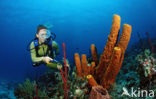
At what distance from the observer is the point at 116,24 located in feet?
10.8

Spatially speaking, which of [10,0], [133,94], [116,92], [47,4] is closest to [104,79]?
[116,92]

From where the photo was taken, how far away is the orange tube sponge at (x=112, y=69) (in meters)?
3.08

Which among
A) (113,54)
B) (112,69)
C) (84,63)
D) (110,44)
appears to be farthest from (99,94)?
(84,63)

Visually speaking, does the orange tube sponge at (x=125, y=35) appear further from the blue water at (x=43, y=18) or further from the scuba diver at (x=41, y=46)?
the blue water at (x=43, y=18)

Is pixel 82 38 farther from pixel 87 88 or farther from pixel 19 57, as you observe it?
pixel 87 88

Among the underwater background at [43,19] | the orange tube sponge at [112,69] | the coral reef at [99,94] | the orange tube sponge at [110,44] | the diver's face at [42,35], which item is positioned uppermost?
the underwater background at [43,19]

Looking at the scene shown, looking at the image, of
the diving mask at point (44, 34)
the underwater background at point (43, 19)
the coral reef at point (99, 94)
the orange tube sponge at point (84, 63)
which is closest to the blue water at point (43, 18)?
the underwater background at point (43, 19)

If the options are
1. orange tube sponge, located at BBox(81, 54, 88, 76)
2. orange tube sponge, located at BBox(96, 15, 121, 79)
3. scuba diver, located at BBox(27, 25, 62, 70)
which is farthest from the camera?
orange tube sponge, located at BBox(81, 54, 88, 76)

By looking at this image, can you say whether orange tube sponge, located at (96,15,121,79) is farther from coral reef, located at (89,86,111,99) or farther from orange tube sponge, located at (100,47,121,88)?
coral reef, located at (89,86,111,99)

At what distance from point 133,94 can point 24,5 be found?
28.8 meters

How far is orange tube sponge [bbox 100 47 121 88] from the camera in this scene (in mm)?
3082

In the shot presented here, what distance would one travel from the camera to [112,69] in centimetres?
336

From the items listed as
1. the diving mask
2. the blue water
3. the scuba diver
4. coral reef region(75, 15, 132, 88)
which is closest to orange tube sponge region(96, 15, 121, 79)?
coral reef region(75, 15, 132, 88)

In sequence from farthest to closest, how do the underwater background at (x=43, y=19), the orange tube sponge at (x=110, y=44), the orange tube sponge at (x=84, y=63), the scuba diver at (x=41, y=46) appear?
the underwater background at (x=43, y=19), the orange tube sponge at (x=84, y=63), the scuba diver at (x=41, y=46), the orange tube sponge at (x=110, y=44)
